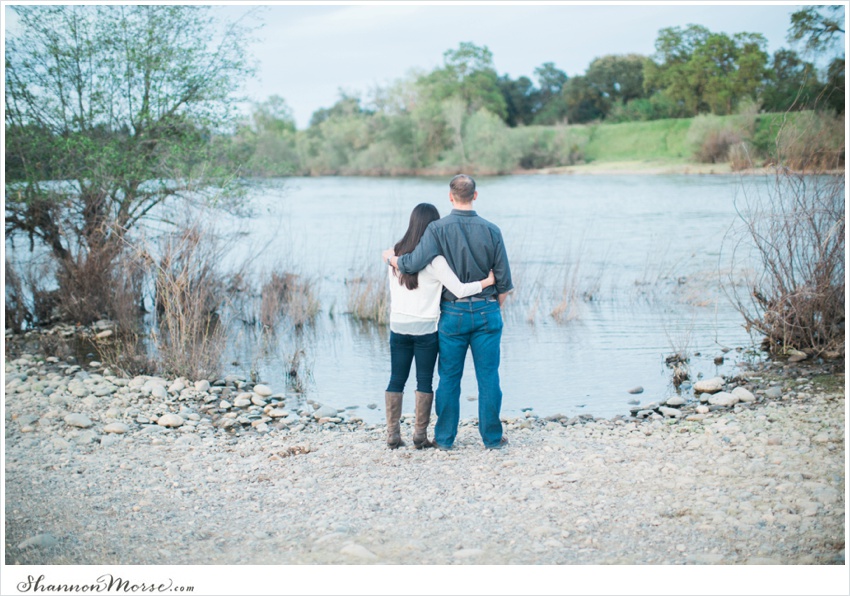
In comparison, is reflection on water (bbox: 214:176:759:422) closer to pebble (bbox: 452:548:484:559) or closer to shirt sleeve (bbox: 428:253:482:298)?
shirt sleeve (bbox: 428:253:482:298)

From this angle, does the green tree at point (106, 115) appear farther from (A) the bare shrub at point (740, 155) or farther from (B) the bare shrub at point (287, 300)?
(A) the bare shrub at point (740, 155)

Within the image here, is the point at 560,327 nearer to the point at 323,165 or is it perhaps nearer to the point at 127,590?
the point at 127,590

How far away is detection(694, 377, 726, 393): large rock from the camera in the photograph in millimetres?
8539

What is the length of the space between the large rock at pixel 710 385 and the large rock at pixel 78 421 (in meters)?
6.06

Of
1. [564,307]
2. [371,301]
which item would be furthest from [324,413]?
[564,307]

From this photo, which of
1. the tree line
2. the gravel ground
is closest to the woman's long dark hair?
the gravel ground

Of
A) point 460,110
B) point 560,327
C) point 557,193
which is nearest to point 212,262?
point 560,327

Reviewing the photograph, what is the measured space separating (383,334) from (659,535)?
26.5 ft

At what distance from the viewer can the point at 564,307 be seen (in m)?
13.1

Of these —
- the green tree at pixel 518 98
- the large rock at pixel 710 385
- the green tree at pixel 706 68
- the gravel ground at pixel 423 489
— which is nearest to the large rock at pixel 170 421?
the gravel ground at pixel 423 489

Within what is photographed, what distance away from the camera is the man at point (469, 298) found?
230 inches

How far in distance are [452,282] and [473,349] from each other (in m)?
0.59

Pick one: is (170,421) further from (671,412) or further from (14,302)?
(14,302)

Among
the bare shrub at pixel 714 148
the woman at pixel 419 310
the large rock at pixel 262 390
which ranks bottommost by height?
the large rock at pixel 262 390
